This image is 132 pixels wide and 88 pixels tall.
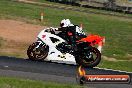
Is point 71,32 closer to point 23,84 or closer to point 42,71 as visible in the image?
point 42,71

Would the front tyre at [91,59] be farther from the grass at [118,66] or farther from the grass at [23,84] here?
the grass at [23,84]

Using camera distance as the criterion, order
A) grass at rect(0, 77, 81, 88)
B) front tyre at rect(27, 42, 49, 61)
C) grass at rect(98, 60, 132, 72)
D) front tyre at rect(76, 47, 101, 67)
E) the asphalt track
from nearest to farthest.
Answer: grass at rect(0, 77, 81, 88) < the asphalt track < front tyre at rect(76, 47, 101, 67) < front tyre at rect(27, 42, 49, 61) < grass at rect(98, 60, 132, 72)

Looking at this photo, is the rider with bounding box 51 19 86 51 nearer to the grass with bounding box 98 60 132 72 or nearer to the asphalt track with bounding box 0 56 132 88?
the asphalt track with bounding box 0 56 132 88

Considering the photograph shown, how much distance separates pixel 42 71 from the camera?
1398 cm

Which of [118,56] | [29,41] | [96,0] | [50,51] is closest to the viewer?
[50,51]

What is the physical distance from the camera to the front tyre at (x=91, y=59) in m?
15.3

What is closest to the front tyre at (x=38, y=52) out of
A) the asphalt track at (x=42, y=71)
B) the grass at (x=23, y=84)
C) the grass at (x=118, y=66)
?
the asphalt track at (x=42, y=71)

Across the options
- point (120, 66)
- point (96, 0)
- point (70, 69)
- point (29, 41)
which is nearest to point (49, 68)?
point (70, 69)

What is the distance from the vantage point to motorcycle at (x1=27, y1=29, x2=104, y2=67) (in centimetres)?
1542

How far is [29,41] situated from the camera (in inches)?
945

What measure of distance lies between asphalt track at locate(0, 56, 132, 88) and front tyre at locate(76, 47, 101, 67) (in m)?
0.27

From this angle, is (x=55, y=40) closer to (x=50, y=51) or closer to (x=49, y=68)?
(x=50, y=51)

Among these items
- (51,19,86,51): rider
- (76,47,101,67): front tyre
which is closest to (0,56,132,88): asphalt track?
(76,47,101,67): front tyre

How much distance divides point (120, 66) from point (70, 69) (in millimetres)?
3965
